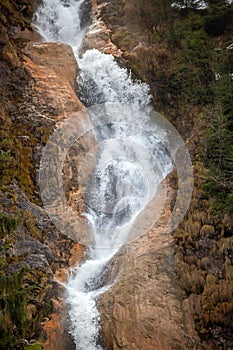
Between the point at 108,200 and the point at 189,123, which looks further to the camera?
the point at 189,123

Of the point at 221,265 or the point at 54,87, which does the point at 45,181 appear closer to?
the point at 54,87

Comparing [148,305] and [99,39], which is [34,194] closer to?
[148,305]

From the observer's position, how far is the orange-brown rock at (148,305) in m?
9.11

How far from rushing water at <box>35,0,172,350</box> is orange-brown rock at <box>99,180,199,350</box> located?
0.64 metres

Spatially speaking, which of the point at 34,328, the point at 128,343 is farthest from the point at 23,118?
the point at 128,343

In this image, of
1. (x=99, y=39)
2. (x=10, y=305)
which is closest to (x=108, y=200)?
(x=10, y=305)

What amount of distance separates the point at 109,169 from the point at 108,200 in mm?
1454

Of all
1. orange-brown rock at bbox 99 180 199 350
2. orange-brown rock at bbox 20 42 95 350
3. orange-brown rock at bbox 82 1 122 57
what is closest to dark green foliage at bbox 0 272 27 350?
orange-brown rock at bbox 20 42 95 350

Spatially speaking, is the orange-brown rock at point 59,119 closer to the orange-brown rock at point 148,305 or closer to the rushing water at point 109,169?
the rushing water at point 109,169

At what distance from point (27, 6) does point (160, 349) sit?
1457cm

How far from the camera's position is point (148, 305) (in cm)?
974

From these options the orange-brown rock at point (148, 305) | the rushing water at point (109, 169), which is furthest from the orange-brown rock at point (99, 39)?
the orange-brown rock at point (148, 305)

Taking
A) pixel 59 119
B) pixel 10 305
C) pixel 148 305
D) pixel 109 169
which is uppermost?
pixel 59 119

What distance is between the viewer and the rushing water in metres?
10.8
